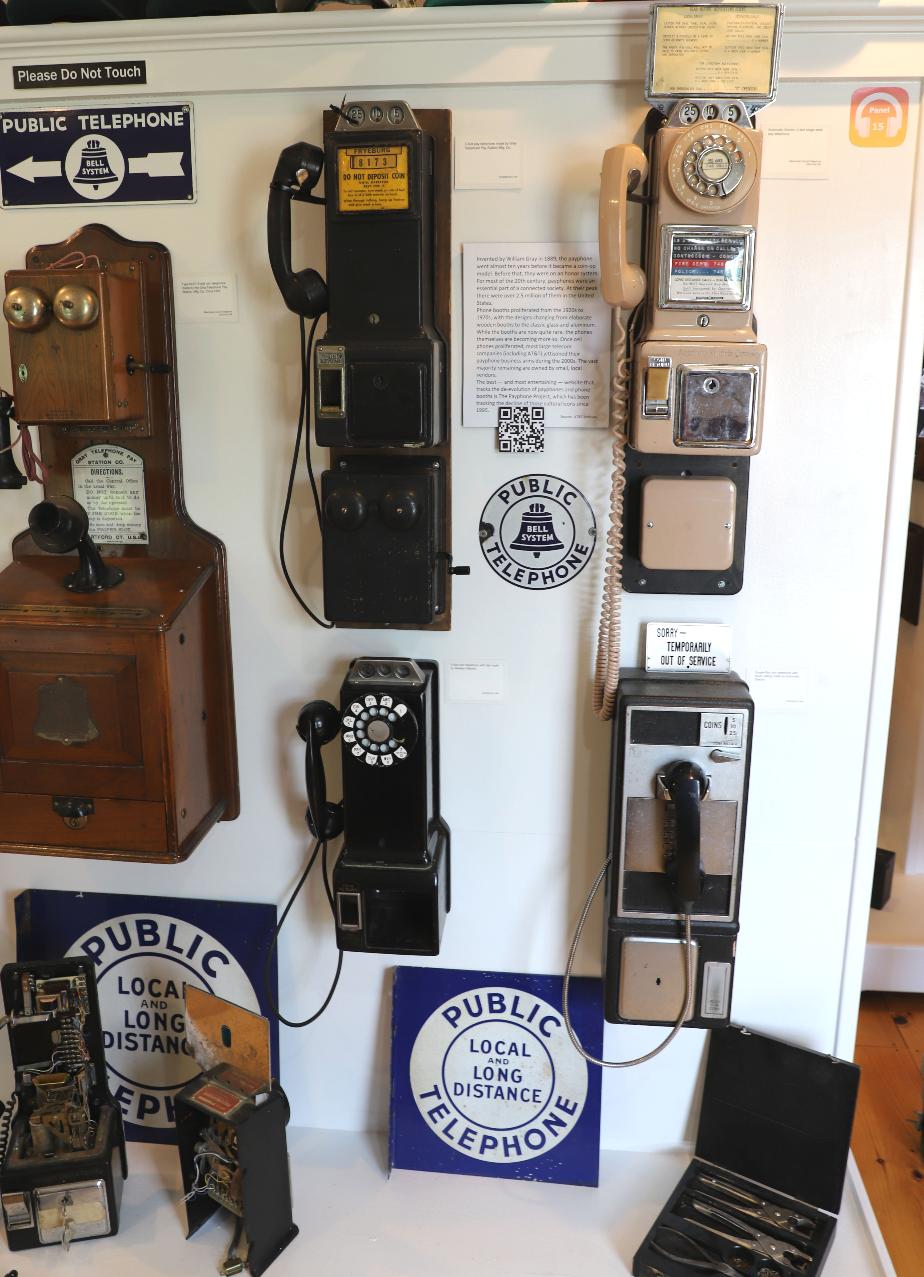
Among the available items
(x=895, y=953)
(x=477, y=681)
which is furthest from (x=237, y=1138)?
(x=895, y=953)

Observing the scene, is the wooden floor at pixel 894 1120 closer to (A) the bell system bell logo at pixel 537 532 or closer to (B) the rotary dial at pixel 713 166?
(A) the bell system bell logo at pixel 537 532

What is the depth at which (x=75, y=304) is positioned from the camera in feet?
4.70

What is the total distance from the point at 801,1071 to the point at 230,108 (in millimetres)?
1812

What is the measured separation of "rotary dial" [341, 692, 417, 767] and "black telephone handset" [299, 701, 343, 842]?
0.07 m

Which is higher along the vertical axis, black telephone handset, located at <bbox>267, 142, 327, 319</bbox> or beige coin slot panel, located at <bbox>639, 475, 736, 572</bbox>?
black telephone handset, located at <bbox>267, 142, 327, 319</bbox>

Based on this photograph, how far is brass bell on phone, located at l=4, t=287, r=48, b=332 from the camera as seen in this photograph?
4.71 feet

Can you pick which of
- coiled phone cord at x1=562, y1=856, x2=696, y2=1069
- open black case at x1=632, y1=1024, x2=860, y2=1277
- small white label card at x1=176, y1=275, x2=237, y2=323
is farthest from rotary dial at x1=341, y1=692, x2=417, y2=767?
open black case at x1=632, y1=1024, x2=860, y2=1277

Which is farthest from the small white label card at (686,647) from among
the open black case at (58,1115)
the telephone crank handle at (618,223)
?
the open black case at (58,1115)

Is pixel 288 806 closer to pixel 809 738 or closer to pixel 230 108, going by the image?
pixel 809 738

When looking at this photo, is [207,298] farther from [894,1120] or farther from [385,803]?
[894,1120]

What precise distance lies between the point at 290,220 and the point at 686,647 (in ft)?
2.97

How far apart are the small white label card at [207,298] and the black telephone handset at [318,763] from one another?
25.6 inches

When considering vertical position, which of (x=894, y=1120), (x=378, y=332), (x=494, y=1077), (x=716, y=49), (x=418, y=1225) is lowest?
(x=894, y=1120)

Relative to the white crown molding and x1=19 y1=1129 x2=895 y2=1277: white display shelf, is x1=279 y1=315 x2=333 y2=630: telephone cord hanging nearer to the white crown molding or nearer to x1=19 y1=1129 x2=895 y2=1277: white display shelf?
the white crown molding
